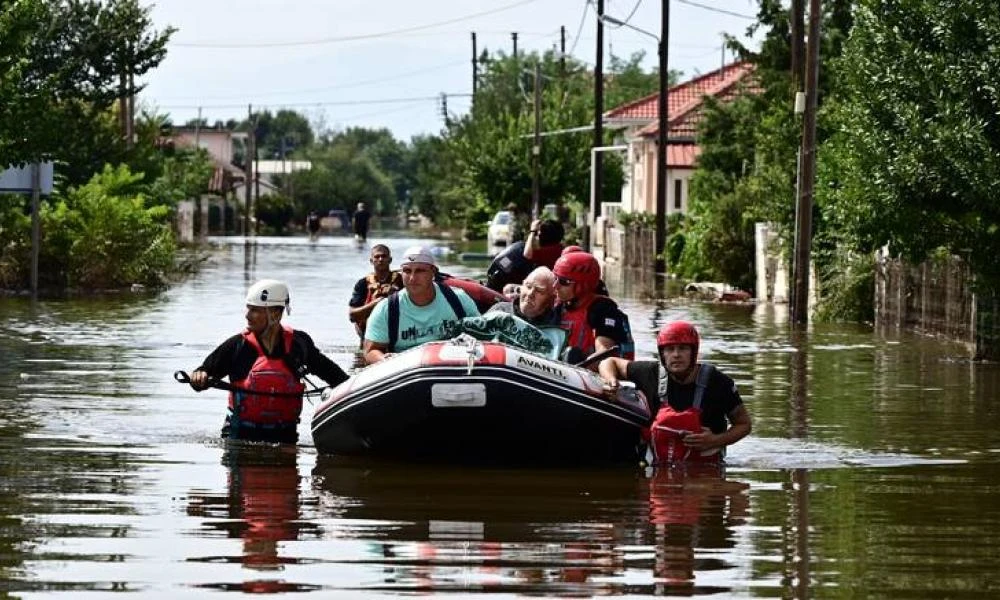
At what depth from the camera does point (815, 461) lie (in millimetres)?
16078

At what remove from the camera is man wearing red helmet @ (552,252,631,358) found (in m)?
15.2

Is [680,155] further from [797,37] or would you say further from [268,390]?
[268,390]

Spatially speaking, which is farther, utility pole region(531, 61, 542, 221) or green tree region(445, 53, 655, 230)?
green tree region(445, 53, 655, 230)

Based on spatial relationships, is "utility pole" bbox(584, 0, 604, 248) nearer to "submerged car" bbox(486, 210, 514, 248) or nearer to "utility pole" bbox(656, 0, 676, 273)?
"submerged car" bbox(486, 210, 514, 248)

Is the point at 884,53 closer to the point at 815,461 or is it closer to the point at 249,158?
the point at 815,461

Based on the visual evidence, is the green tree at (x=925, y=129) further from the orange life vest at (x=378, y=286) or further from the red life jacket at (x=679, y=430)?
the red life jacket at (x=679, y=430)

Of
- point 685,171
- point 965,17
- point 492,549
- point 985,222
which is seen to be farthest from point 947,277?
point 685,171

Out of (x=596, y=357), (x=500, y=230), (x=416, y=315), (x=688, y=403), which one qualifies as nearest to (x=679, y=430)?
(x=688, y=403)

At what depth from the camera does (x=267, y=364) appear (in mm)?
14781

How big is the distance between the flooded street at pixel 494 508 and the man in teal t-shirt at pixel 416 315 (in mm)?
863

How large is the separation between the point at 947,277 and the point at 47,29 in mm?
26005

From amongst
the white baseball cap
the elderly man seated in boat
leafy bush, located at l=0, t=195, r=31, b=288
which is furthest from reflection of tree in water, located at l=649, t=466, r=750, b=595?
leafy bush, located at l=0, t=195, r=31, b=288

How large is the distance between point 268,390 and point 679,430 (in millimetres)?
2642

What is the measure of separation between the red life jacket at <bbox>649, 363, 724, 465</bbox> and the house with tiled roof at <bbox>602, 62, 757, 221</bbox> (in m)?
56.2
